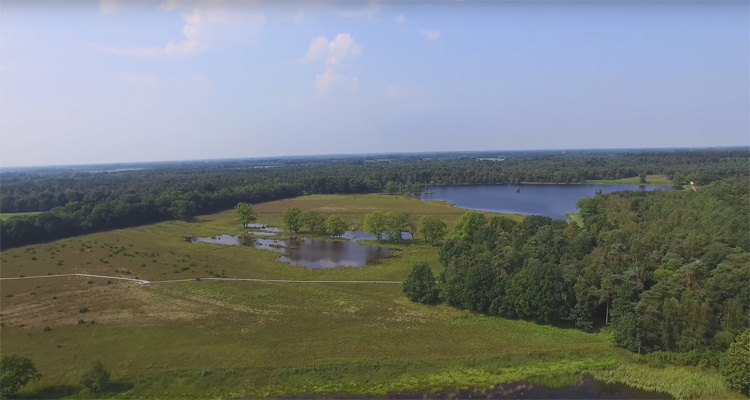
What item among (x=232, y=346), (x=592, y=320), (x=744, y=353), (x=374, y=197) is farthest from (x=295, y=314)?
(x=374, y=197)

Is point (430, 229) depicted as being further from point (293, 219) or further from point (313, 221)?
point (293, 219)

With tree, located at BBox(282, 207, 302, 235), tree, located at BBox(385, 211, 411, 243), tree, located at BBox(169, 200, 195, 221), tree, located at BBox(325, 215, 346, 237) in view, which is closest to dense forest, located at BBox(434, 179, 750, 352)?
tree, located at BBox(385, 211, 411, 243)

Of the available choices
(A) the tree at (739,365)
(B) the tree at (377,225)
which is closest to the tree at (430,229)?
(B) the tree at (377,225)

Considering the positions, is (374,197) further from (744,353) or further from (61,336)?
(744,353)

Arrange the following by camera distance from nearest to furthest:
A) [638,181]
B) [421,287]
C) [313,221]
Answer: [421,287]
[313,221]
[638,181]

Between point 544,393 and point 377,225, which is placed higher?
point 377,225

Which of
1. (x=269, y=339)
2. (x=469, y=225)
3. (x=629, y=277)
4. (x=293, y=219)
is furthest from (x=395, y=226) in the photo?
(x=629, y=277)
